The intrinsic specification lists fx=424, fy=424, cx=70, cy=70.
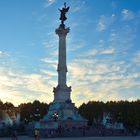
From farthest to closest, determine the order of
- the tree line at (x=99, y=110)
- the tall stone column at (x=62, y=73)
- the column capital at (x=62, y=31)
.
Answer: the tree line at (x=99, y=110)
the column capital at (x=62, y=31)
the tall stone column at (x=62, y=73)

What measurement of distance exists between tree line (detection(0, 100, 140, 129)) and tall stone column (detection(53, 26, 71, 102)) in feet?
88.2

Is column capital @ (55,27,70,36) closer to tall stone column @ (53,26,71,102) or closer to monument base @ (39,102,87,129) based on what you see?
tall stone column @ (53,26,71,102)

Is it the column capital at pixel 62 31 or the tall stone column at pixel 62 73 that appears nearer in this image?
the tall stone column at pixel 62 73

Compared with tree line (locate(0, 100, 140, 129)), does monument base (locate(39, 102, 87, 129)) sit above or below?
below

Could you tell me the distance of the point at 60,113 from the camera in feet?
257

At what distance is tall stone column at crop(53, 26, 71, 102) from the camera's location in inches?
3164

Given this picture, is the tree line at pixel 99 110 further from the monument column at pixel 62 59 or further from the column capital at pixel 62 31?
the column capital at pixel 62 31

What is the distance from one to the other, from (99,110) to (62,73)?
3976cm

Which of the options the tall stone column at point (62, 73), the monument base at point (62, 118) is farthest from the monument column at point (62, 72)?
the monument base at point (62, 118)

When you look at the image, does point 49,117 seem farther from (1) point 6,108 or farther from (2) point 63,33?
(1) point 6,108

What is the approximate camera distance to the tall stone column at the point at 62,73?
8038 cm

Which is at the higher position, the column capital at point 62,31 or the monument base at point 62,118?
the column capital at point 62,31

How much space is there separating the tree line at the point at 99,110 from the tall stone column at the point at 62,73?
26.9 m

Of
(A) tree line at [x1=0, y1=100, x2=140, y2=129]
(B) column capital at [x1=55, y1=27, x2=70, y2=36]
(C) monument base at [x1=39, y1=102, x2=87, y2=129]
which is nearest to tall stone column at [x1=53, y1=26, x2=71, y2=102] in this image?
(B) column capital at [x1=55, y1=27, x2=70, y2=36]
